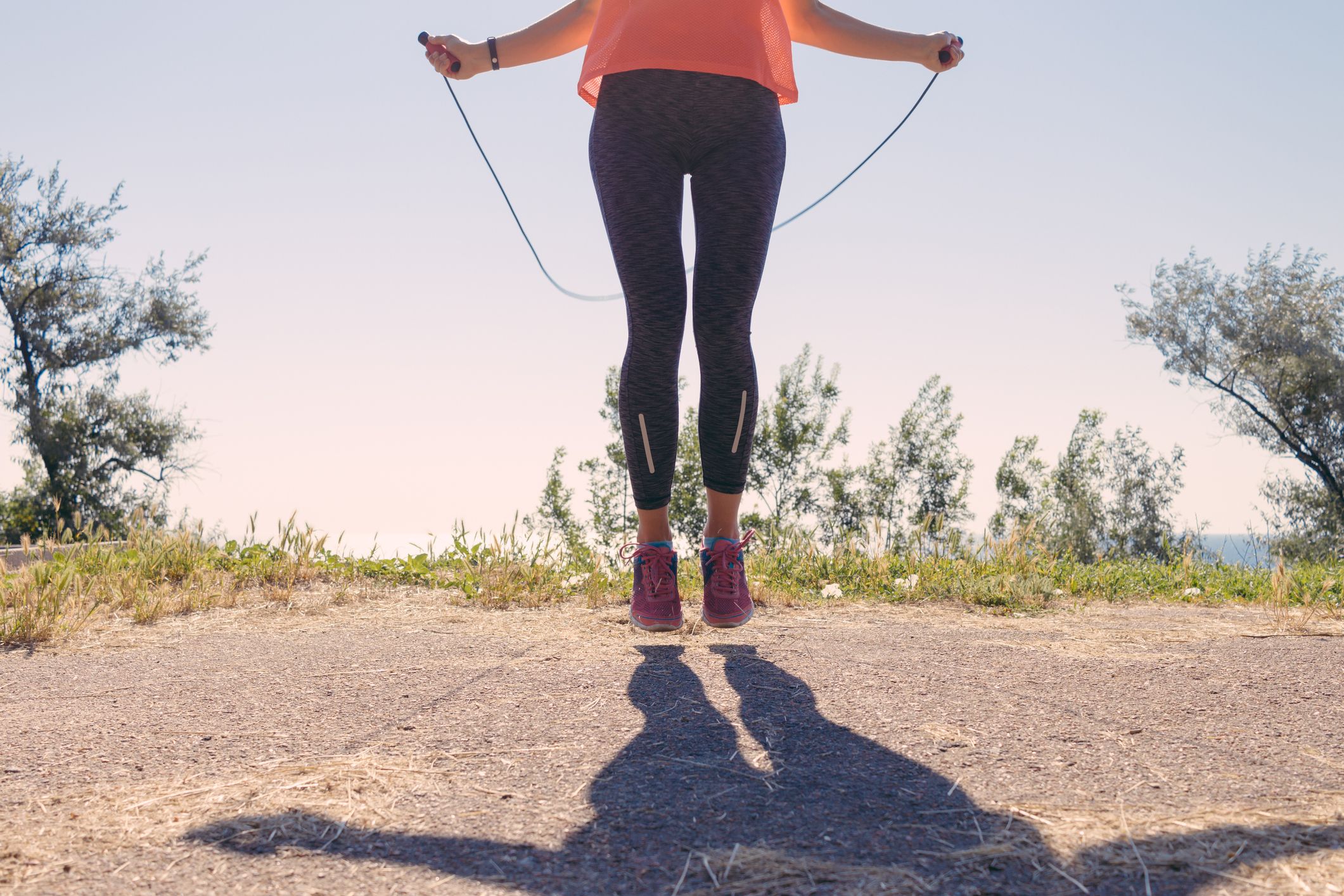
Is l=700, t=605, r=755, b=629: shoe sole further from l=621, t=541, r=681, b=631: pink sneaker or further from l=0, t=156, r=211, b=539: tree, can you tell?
l=0, t=156, r=211, b=539: tree

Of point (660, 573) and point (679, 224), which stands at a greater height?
point (679, 224)

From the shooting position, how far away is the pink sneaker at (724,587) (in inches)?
93.1

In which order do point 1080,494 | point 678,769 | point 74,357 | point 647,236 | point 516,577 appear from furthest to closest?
point 1080,494
point 74,357
point 516,577
point 647,236
point 678,769

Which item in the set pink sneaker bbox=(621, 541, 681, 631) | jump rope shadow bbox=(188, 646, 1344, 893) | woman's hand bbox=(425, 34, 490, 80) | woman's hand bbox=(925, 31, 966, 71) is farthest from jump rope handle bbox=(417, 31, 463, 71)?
jump rope shadow bbox=(188, 646, 1344, 893)

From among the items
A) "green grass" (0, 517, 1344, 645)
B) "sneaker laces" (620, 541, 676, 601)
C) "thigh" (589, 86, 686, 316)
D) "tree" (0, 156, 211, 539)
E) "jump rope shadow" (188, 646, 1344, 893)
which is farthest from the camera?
"tree" (0, 156, 211, 539)

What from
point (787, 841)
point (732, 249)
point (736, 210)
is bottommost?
point (787, 841)

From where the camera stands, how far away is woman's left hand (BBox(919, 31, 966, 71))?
8.50 ft

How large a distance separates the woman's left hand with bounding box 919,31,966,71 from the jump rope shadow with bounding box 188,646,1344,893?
2136 millimetres

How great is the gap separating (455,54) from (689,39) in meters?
0.78

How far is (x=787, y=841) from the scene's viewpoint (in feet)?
3.57

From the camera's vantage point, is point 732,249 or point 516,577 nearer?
point 732,249

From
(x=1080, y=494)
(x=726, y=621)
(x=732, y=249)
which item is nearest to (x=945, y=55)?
(x=732, y=249)

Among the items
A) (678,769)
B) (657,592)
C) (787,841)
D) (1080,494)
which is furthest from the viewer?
(1080,494)

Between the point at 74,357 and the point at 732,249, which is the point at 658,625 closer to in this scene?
the point at 732,249
